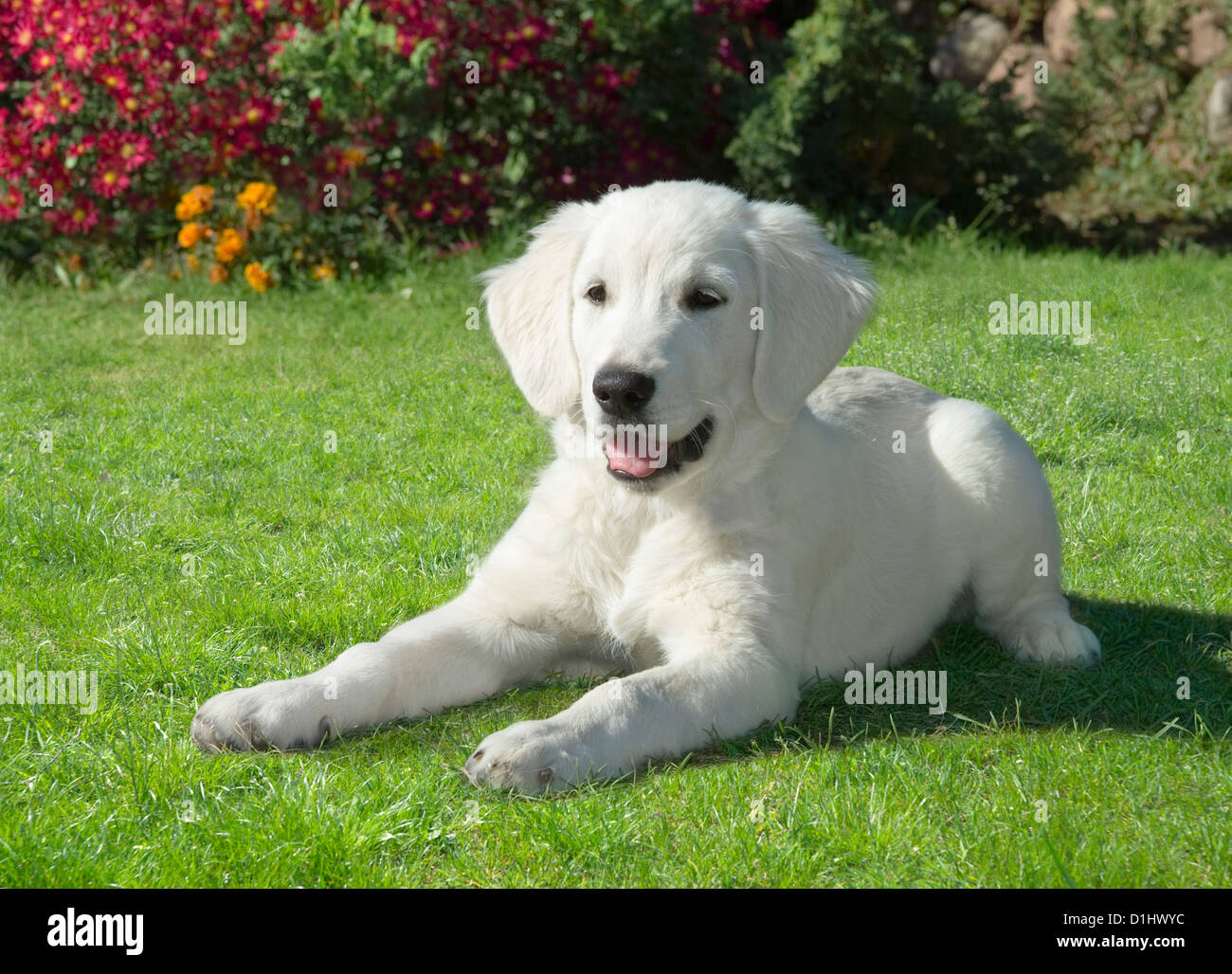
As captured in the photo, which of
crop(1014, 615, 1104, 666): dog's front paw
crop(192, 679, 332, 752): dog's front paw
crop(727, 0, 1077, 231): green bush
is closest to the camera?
crop(192, 679, 332, 752): dog's front paw

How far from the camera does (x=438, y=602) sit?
4.26 meters

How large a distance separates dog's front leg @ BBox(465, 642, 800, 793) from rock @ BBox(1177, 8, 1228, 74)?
9627mm

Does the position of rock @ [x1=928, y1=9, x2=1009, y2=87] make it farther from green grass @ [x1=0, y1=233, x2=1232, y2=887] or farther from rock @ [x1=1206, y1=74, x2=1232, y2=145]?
green grass @ [x1=0, y1=233, x2=1232, y2=887]

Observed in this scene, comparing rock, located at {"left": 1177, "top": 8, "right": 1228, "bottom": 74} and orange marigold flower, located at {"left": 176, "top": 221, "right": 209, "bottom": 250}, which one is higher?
rock, located at {"left": 1177, "top": 8, "right": 1228, "bottom": 74}

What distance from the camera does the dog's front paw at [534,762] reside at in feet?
9.70

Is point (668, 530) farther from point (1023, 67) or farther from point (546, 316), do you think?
point (1023, 67)

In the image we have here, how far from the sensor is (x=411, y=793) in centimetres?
295

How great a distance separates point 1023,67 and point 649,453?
936 centimetres

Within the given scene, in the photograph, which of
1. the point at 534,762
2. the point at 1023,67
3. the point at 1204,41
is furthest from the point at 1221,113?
the point at 534,762

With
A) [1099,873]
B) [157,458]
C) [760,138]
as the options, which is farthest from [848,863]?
[760,138]

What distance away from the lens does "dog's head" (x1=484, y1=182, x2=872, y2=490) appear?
3.36 m

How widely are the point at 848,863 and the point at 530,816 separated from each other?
646 mm

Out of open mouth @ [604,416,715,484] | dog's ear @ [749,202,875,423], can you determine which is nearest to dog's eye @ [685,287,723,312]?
dog's ear @ [749,202,875,423]

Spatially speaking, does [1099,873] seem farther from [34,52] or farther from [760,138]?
[34,52]
